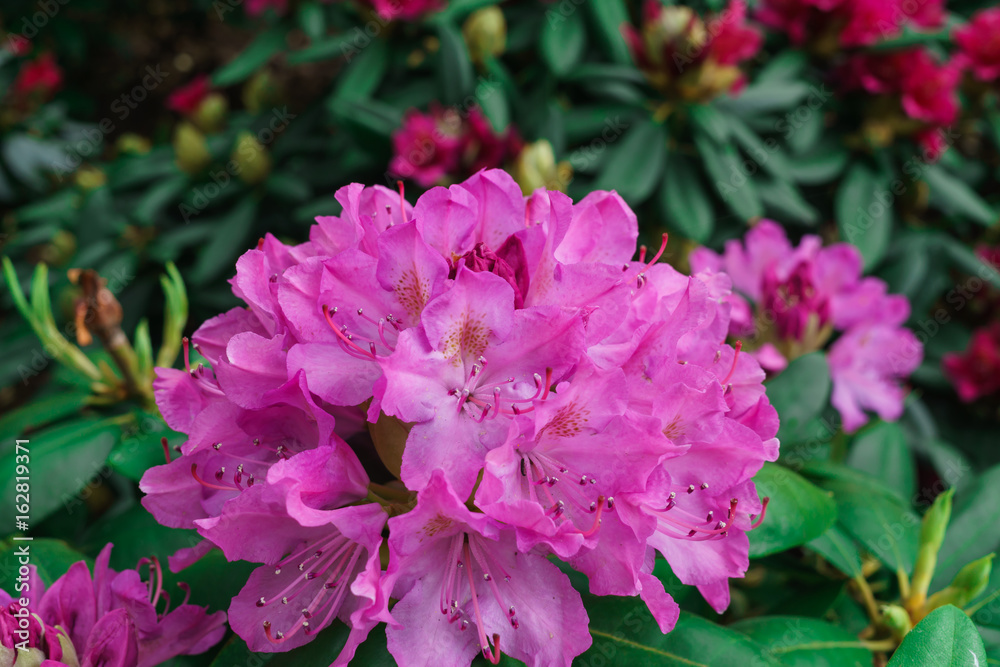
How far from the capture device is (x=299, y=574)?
2.06ft

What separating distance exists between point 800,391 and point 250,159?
1357 millimetres

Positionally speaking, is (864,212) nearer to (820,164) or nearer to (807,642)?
(820,164)

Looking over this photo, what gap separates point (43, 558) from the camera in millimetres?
876

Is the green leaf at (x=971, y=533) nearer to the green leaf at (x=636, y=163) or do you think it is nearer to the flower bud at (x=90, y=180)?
the green leaf at (x=636, y=163)

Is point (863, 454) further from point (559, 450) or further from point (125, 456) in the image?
point (125, 456)

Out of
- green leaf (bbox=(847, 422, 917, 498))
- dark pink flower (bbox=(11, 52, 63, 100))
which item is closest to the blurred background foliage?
green leaf (bbox=(847, 422, 917, 498))

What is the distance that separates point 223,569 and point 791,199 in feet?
4.48

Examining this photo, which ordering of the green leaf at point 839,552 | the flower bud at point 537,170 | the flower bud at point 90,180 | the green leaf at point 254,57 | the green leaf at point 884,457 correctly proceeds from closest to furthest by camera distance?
the green leaf at point 839,552, the green leaf at point 884,457, the flower bud at point 537,170, the green leaf at point 254,57, the flower bud at point 90,180

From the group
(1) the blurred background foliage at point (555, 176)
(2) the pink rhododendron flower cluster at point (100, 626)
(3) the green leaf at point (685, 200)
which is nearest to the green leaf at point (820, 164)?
(1) the blurred background foliage at point (555, 176)

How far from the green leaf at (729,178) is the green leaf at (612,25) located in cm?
24

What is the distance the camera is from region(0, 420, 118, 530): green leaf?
0.94 meters

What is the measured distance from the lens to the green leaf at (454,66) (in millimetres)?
1581

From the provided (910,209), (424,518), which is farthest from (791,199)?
(424,518)

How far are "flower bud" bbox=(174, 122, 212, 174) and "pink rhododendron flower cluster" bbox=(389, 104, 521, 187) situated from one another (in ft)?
2.02
